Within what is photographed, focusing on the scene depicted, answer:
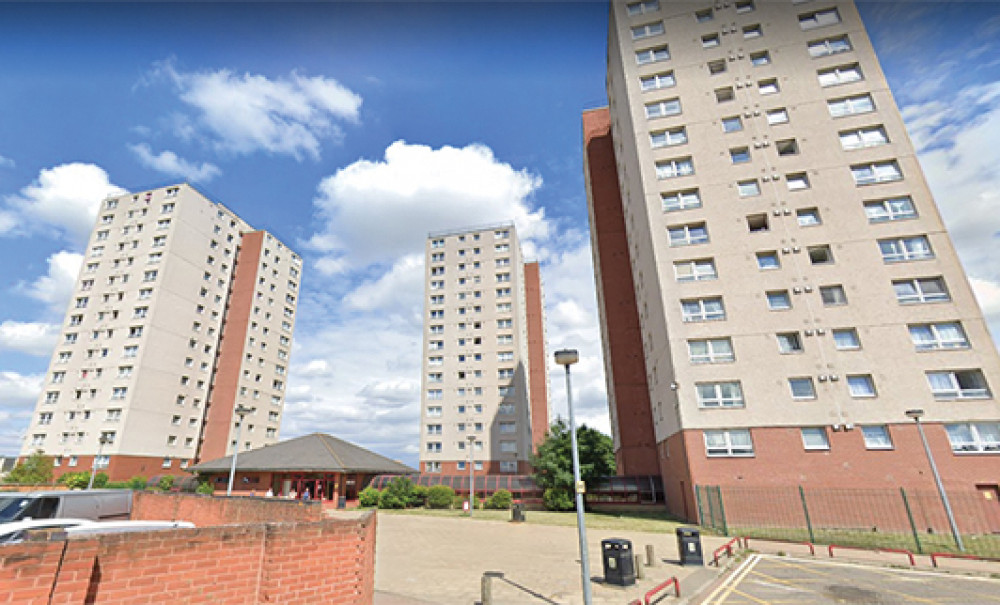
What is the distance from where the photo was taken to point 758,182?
91.8 ft

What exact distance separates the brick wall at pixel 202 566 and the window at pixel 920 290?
2957 cm

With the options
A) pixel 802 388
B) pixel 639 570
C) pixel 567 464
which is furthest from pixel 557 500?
pixel 639 570

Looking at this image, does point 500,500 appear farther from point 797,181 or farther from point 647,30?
point 647,30

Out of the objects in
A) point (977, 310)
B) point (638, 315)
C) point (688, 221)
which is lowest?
point (977, 310)

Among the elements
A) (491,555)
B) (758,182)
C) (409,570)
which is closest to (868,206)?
(758,182)

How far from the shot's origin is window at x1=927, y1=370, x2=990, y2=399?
71.5ft

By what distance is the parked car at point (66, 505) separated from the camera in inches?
413

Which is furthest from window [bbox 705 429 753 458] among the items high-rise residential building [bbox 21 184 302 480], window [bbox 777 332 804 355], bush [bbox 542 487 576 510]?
high-rise residential building [bbox 21 184 302 480]

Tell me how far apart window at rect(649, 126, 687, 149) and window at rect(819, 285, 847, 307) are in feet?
42.7

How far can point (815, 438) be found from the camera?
2258cm

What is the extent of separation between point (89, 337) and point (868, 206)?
7476 cm

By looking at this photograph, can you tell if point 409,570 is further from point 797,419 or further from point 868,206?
point 868,206

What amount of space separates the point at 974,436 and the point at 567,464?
21472 mm

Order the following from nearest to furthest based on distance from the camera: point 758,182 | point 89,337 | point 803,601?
point 803,601 → point 758,182 → point 89,337
